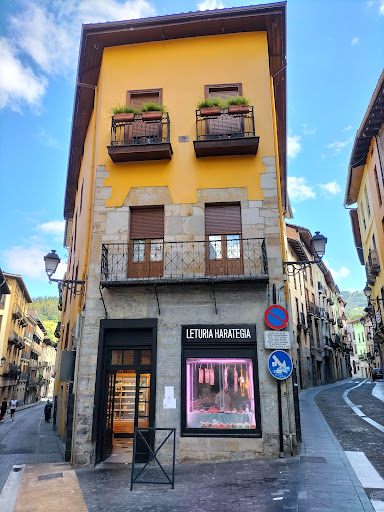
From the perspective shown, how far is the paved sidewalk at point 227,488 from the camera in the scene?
5754mm

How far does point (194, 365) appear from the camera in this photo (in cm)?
955

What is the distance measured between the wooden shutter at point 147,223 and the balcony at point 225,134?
2.10 metres

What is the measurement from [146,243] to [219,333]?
316cm

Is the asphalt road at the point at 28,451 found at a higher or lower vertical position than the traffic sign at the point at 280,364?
lower

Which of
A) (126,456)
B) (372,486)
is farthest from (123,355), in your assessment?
(372,486)

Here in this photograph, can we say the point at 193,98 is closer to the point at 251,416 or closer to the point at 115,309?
the point at 115,309

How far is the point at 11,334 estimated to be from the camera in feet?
147

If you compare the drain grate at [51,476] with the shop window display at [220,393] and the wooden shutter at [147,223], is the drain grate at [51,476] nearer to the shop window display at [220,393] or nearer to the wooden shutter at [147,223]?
the shop window display at [220,393]

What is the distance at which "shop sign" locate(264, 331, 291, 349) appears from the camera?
9273mm

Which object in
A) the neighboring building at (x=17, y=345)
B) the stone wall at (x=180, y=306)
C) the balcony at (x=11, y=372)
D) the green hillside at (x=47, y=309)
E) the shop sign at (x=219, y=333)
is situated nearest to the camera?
the stone wall at (x=180, y=306)

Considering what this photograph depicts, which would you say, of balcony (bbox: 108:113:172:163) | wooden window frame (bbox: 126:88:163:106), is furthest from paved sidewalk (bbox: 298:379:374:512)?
wooden window frame (bbox: 126:88:163:106)

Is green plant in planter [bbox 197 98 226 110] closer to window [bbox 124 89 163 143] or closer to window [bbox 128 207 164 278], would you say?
window [bbox 124 89 163 143]

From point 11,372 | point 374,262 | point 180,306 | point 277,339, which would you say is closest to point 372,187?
point 374,262

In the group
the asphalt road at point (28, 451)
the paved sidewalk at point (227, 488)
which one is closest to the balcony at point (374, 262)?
the paved sidewalk at point (227, 488)
